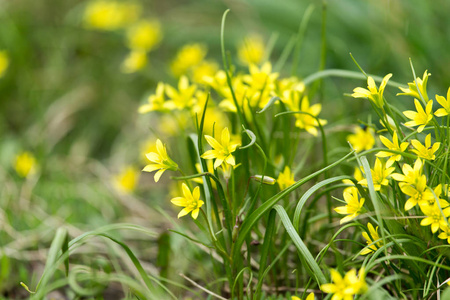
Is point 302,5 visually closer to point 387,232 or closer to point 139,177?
point 139,177

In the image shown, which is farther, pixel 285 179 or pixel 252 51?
pixel 252 51

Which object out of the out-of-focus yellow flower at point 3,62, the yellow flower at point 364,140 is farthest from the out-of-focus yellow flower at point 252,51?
the out-of-focus yellow flower at point 3,62

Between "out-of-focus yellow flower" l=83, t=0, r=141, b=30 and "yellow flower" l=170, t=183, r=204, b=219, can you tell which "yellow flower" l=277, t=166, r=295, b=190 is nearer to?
"yellow flower" l=170, t=183, r=204, b=219

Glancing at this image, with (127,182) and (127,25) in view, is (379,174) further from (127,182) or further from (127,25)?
(127,25)

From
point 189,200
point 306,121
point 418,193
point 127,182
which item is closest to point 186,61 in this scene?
point 127,182

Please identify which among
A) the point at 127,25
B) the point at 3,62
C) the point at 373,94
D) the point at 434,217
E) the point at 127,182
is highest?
the point at 373,94

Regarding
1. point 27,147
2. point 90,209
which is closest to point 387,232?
point 90,209

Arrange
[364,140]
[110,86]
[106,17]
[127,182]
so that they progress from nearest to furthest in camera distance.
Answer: [364,140]
[127,182]
[106,17]
[110,86]
